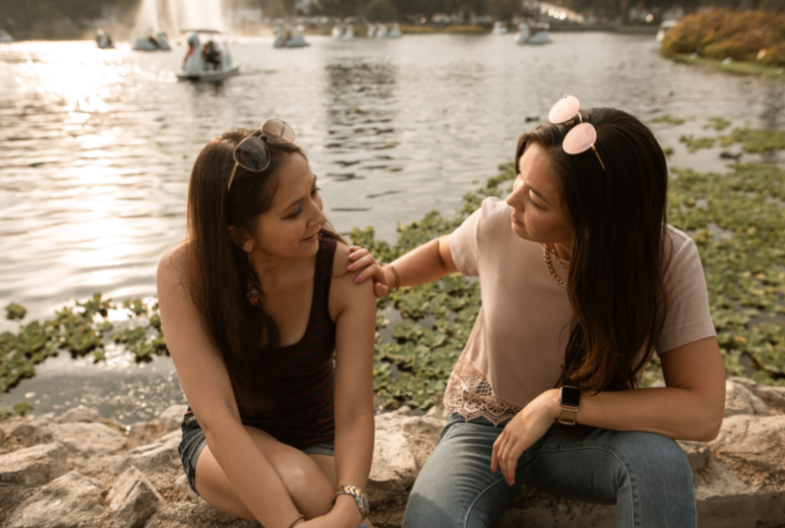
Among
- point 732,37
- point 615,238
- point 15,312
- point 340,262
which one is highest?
A: point 732,37

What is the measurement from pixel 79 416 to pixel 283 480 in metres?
2.34

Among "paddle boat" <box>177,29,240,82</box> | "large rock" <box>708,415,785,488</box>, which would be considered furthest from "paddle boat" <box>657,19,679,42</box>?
"large rock" <box>708,415,785,488</box>

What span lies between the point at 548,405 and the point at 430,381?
75.9 inches

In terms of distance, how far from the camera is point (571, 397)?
1.78 metres

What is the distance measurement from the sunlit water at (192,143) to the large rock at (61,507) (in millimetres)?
1591

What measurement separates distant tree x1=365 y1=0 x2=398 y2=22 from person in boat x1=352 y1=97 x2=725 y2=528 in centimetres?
8376

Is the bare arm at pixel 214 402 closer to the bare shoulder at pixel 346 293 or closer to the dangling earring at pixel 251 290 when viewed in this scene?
the dangling earring at pixel 251 290

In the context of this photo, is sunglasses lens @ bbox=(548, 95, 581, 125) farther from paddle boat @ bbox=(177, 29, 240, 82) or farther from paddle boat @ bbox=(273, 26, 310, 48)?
paddle boat @ bbox=(273, 26, 310, 48)

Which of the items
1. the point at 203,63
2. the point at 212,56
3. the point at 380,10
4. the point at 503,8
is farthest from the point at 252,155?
the point at 503,8

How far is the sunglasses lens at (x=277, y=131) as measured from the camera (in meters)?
1.92

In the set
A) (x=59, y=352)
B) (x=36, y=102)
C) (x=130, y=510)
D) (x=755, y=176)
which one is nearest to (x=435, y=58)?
(x=36, y=102)

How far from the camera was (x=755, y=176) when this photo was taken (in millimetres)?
7809

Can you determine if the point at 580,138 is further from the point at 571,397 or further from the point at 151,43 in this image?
the point at 151,43

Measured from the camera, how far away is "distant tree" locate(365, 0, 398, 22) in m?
78.0
